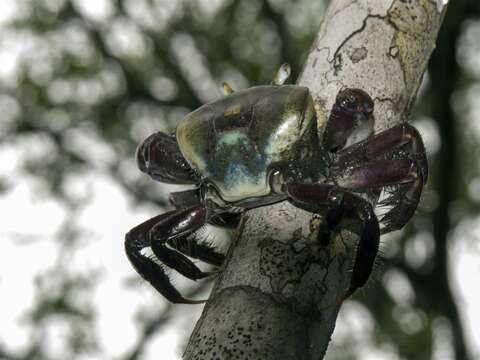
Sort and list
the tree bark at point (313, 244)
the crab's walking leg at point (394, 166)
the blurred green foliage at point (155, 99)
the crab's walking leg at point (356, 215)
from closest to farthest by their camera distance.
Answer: the tree bark at point (313, 244)
the crab's walking leg at point (356, 215)
the crab's walking leg at point (394, 166)
the blurred green foliage at point (155, 99)

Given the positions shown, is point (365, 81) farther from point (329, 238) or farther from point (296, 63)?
point (296, 63)

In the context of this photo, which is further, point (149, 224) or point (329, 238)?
point (149, 224)

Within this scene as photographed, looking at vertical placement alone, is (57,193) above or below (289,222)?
below

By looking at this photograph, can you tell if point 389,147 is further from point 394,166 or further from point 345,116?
point 345,116

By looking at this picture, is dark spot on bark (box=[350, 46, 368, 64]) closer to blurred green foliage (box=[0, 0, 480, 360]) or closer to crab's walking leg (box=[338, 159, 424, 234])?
crab's walking leg (box=[338, 159, 424, 234])

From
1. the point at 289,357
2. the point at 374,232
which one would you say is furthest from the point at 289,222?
the point at 289,357

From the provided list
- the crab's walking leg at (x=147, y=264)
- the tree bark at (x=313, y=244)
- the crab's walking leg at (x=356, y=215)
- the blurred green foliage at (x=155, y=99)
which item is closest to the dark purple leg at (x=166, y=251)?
the crab's walking leg at (x=147, y=264)

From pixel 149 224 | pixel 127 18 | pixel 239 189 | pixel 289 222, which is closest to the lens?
pixel 289 222

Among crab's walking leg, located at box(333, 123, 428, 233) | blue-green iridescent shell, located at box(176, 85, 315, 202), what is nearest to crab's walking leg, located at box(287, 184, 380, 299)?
blue-green iridescent shell, located at box(176, 85, 315, 202)

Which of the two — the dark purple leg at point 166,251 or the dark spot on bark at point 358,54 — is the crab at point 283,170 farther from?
the dark spot on bark at point 358,54
